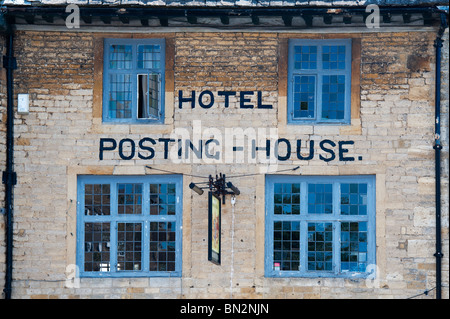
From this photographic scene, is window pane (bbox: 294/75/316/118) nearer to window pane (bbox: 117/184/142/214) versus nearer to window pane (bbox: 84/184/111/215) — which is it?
window pane (bbox: 117/184/142/214)

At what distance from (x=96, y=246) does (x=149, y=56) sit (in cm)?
364

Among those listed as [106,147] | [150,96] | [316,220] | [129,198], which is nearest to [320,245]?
[316,220]

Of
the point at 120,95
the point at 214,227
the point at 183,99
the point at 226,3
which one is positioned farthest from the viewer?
the point at 120,95

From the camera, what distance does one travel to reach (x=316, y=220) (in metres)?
14.7

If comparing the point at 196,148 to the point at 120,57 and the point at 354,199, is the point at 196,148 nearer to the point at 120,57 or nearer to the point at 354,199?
the point at 120,57

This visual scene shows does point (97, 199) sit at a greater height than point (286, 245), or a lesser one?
greater

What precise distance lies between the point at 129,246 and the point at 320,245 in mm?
3485

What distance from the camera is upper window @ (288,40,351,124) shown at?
14.9 metres

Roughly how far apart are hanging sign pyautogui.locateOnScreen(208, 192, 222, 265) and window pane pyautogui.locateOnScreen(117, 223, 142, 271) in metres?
1.57

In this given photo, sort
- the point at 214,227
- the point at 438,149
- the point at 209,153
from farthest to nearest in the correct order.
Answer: the point at 209,153
the point at 438,149
the point at 214,227

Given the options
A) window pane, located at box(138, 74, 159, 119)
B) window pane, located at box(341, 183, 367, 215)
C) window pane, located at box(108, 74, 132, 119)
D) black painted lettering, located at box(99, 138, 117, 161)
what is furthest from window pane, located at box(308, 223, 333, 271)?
window pane, located at box(108, 74, 132, 119)

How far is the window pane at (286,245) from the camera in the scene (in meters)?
14.7

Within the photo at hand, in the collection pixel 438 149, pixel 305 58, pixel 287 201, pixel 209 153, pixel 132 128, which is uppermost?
pixel 305 58

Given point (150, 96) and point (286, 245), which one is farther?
point (150, 96)
